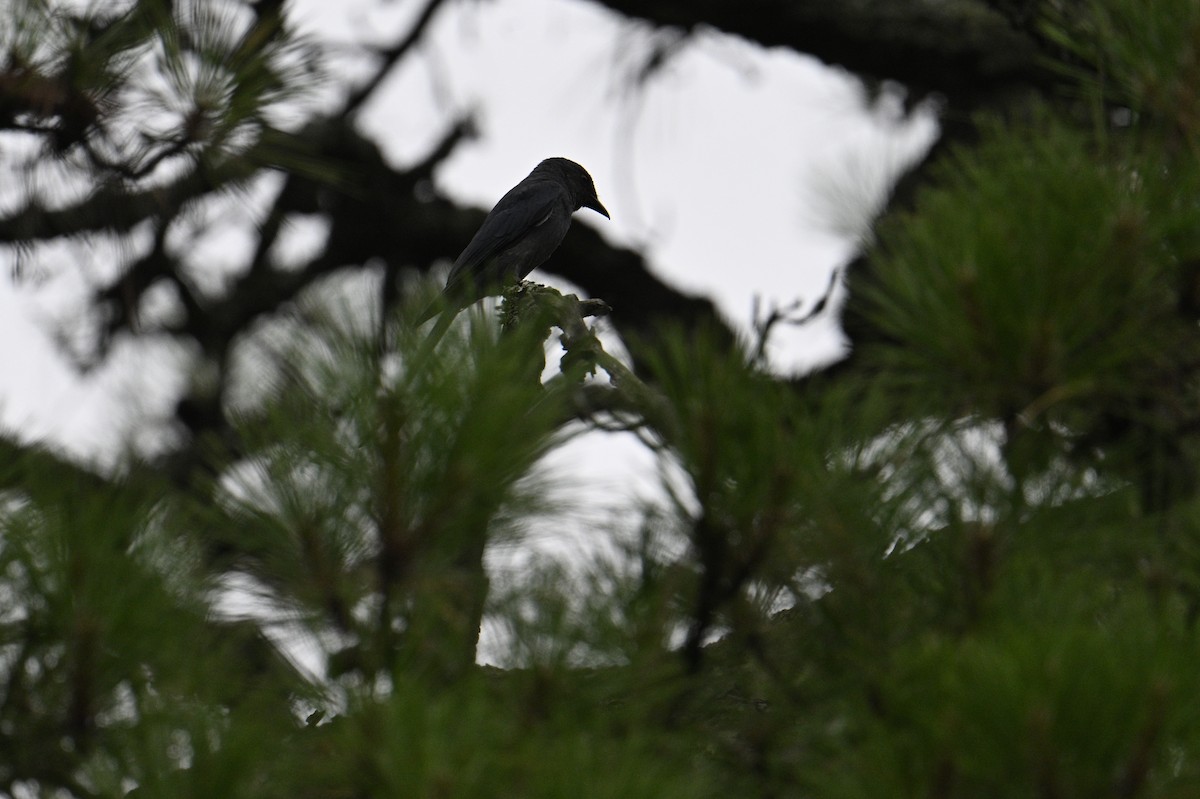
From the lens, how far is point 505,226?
5.43 metres

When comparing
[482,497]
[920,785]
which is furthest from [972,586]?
[482,497]

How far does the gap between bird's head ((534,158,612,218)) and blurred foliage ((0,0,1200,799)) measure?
4.56 m

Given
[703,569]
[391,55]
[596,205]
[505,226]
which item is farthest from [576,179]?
[703,569]

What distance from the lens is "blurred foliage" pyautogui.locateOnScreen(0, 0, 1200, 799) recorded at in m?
1.22

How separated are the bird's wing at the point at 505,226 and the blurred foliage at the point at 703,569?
3.90 meters

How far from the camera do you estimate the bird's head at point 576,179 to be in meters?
6.03

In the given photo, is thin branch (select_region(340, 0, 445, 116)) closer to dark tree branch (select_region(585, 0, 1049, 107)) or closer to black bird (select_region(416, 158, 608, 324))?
black bird (select_region(416, 158, 608, 324))

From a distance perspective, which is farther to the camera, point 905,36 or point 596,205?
Answer: point 596,205

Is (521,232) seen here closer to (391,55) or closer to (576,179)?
(576,179)

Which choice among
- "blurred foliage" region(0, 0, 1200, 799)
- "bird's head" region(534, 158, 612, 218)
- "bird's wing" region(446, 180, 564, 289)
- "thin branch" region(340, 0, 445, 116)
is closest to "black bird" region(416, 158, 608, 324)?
"bird's wing" region(446, 180, 564, 289)

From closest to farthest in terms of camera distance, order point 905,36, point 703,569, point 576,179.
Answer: point 703,569 → point 905,36 → point 576,179

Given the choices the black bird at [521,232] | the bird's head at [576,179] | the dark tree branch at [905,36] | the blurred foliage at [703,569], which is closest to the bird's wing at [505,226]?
the black bird at [521,232]

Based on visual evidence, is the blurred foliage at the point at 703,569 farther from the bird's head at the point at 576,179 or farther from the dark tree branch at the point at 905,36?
the bird's head at the point at 576,179

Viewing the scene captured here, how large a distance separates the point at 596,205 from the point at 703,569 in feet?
16.4
